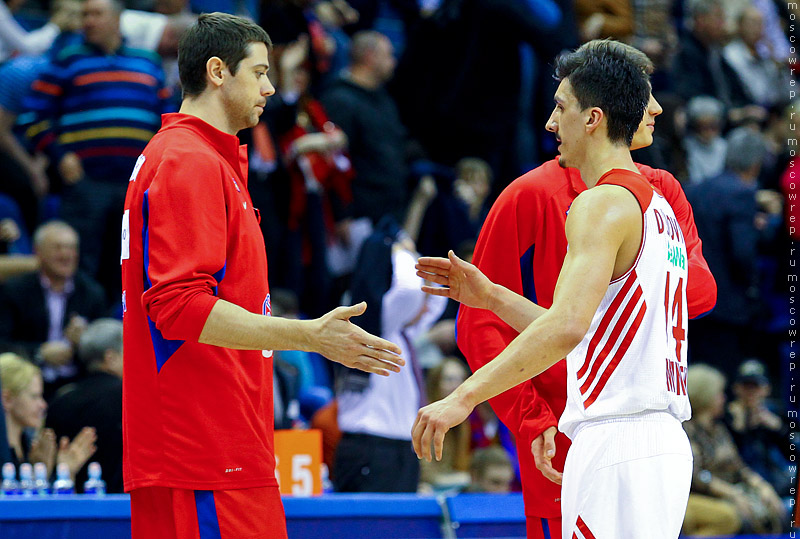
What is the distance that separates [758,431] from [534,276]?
5.79 m

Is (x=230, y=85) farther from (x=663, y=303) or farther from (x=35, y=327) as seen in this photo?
(x=35, y=327)

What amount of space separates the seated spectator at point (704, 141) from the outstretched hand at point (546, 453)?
7.73 m

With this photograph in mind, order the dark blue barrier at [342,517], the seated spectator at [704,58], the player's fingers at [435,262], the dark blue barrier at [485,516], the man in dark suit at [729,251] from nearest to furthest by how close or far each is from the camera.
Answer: the player's fingers at [435,262] < the dark blue barrier at [342,517] < the dark blue barrier at [485,516] < the man in dark suit at [729,251] < the seated spectator at [704,58]

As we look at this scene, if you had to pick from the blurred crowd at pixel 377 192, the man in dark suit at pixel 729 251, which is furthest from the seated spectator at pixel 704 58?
the man in dark suit at pixel 729 251

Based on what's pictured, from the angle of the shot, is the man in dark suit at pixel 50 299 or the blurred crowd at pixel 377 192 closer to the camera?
the blurred crowd at pixel 377 192

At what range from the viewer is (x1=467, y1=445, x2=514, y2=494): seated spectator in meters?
7.48

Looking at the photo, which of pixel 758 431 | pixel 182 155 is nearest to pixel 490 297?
pixel 182 155

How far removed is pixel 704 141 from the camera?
11.1 m

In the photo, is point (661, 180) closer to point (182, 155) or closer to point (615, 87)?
point (615, 87)

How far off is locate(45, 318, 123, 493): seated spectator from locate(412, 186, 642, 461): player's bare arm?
3.49 metres

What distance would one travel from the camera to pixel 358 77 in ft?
32.7

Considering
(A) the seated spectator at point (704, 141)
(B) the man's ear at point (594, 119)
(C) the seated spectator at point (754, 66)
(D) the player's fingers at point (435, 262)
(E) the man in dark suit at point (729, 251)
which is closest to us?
(B) the man's ear at point (594, 119)

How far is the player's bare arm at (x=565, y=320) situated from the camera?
3082 mm

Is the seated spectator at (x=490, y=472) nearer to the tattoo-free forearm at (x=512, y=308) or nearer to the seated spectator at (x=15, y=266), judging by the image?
the seated spectator at (x=15, y=266)
